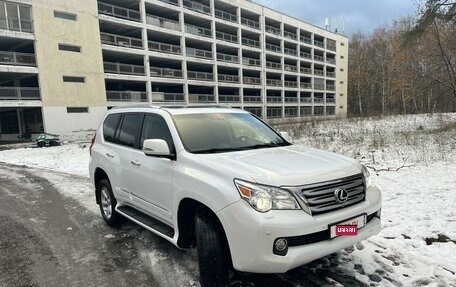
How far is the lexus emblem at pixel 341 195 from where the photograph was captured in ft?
10.6

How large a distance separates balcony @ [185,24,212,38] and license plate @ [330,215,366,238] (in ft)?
136

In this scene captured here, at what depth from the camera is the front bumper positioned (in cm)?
289

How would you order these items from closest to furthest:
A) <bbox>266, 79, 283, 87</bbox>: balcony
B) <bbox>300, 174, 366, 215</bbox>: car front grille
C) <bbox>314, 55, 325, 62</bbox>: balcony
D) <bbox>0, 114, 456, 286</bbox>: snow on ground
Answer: <bbox>300, 174, 366, 215</bbox>: car front grille
<bbox>0, 114, 456, 286</bbox>: snow on ground
<bbox>266, 79, 283, 87</bbox>: balcony
<bbox>314, 55, 325, 62</bbox>: balcony

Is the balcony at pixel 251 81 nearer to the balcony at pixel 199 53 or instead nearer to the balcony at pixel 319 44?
the balcony at pixel 199 53

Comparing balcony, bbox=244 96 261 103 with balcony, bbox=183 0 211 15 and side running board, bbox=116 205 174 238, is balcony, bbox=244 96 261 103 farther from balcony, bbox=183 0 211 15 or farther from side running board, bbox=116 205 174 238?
side running board, bbox=116 205 174 238

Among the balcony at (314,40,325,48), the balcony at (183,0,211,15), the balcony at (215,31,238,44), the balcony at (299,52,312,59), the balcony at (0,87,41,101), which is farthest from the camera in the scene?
the balcony at (314,40,325,48)

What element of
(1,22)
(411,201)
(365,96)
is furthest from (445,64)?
(365,96)

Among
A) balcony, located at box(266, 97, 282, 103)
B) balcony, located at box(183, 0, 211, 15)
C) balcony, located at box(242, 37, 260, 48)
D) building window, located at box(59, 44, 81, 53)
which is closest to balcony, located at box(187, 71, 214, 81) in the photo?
balcony, located at box(183, 0, 211, 15)

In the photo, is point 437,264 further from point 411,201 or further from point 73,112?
point 73,112

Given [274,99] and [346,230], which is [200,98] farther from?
[346,230]

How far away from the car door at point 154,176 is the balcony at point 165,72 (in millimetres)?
34838

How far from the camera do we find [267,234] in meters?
2.87

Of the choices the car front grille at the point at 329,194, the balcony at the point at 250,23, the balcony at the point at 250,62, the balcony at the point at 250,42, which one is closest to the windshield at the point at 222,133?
the car front grille at the point at 329,194

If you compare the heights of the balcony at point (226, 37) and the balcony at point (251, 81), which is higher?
the balcony at point (226, 37)
